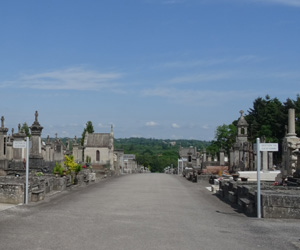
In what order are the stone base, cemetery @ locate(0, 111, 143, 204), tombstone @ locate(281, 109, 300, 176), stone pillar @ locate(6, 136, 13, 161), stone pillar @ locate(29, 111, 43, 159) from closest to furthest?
cemetery @ locate(0, 111, 143, 204) < the stone base < tombstone @ locate(281, 109, 300, 176) < stone pillar @ locate(29, 111, 43, 159) < stone pillar @ locate(6, 136, 13, 161)

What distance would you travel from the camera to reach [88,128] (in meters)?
80.8

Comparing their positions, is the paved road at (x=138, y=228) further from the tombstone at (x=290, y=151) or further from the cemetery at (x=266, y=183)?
the tombstone at (x=290, y=151)

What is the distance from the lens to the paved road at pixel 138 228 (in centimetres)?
862

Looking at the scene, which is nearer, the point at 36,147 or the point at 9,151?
the point at 36,147

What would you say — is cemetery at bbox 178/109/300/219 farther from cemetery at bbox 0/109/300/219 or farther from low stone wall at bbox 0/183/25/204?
low stone wall at bbox 0/183/25/204

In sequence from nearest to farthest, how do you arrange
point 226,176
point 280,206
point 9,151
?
point 280,206 < point 226,176 < point 9,151

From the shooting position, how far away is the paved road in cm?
862

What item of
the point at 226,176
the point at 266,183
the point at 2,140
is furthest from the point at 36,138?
the point at 266,183

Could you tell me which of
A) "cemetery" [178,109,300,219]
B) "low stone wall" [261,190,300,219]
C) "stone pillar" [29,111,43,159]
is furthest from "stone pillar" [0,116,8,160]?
"low stone wall" [261,190,300,219]

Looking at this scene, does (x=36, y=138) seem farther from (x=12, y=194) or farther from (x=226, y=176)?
(x=12, y=194)

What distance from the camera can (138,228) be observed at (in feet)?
34.1

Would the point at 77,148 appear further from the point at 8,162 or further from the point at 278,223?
the point at 278,223

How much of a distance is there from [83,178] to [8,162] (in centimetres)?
677

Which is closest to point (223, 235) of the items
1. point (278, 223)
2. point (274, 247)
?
point (274, 247)
